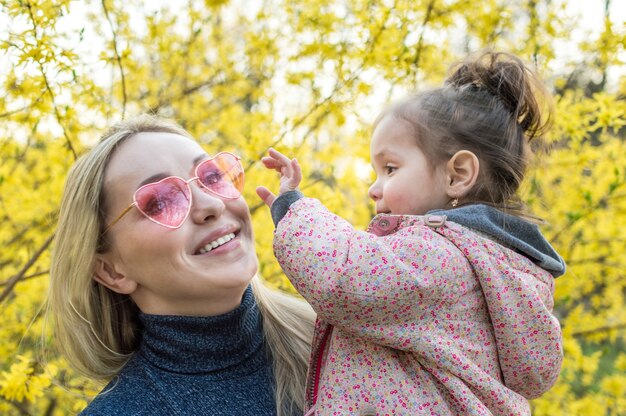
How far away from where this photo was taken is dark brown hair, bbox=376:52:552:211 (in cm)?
165

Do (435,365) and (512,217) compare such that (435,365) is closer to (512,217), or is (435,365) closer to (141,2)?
(512,217)

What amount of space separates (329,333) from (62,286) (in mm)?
803

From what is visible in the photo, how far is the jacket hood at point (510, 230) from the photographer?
150 centimetres

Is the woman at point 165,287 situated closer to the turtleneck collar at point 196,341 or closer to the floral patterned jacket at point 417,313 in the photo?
the turtleneck collar at point 196,341

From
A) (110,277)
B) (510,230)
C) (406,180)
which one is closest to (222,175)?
(110,277)

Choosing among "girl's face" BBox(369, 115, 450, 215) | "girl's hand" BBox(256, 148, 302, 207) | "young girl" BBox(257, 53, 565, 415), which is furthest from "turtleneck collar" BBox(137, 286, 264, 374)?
"girl's face" BBox(369, 115, 450, 215)

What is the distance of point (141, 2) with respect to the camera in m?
Result: 3.03

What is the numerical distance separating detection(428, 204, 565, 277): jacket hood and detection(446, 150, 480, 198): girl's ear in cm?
7

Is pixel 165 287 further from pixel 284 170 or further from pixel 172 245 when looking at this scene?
pixel 284 170

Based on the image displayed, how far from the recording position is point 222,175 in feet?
5.99

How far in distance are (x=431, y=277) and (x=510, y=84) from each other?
676 millimetres

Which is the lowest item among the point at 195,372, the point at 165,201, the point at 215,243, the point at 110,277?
the point at 195,372

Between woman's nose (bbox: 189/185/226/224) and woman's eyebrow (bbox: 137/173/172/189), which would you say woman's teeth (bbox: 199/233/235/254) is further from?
woman's eyebrow (bbox: 137/173/172/189)

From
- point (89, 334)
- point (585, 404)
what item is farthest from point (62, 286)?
point (585, 404)
